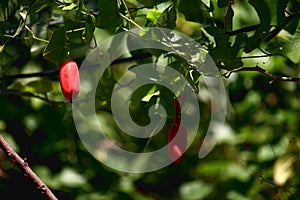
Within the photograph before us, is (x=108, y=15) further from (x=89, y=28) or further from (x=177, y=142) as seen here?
(x=177, y=142)

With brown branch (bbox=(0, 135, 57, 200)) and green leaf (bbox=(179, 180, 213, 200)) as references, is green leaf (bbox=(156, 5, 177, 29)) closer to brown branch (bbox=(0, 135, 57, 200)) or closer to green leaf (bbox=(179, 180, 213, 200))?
brown branch (bbox=(0, 135, 57, 200))

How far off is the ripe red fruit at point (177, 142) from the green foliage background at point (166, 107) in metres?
0.03

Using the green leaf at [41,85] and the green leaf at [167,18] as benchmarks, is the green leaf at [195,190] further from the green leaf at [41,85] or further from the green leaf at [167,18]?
the green leaf at [167,18]

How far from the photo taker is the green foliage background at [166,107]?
0.99 m

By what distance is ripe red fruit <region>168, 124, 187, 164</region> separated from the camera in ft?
3.12

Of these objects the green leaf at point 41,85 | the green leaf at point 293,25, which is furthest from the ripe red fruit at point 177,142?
the green leaf at point 41,85

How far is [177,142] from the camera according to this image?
954 millimetres

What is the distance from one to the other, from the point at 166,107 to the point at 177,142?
0.05m

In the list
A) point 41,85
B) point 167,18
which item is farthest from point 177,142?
point 41,85

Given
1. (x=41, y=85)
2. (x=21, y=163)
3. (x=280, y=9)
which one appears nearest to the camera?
(x=21, y=163)

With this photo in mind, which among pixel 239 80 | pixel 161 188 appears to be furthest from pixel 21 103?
pixel 239 80

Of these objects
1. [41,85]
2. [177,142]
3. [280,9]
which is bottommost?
[41,85]

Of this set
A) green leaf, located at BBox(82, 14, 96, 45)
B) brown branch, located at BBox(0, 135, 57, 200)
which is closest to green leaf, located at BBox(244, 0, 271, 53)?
green leaf, located at BBox(82, 14, 96, 45)

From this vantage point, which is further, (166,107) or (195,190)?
(195,190)
